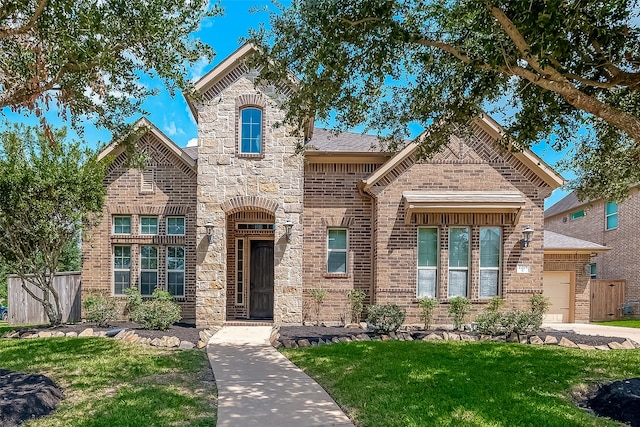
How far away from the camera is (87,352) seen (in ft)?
26.6

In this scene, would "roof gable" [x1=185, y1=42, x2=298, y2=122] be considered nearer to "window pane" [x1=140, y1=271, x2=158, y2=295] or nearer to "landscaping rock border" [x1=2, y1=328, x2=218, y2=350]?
"window pane" [x1=140, y1=271, x2=158, y2=295]

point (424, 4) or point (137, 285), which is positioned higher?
point (424, 4)

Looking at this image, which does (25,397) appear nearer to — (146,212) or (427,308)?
(146,212)

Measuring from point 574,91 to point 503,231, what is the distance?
776 centimetres

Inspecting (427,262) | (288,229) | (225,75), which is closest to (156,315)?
(288,229)

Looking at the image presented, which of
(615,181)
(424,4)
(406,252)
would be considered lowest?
(406,252)

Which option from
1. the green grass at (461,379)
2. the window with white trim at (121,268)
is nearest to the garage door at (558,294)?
the green grass at (461,379)

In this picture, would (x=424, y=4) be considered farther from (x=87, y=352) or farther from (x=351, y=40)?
(x=87, y=352)

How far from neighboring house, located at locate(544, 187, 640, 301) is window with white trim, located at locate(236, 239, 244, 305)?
1372 cm

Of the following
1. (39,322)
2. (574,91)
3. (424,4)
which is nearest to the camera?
(574,91)

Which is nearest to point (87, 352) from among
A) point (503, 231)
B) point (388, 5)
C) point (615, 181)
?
point (388, 5)

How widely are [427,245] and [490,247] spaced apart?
1858mm

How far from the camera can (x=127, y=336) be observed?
946cm

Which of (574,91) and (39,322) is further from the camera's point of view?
(39,322)
